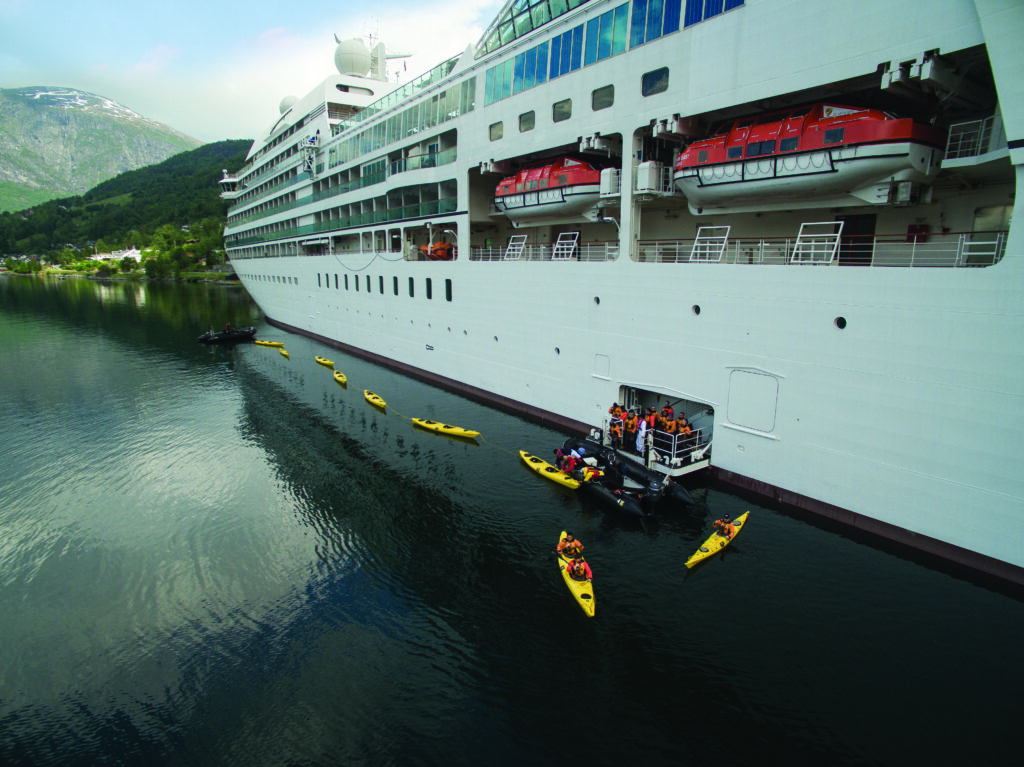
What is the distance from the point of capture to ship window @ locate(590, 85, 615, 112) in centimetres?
1731

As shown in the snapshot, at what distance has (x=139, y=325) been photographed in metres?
53.4

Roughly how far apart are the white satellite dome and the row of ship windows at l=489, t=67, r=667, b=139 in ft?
88.8

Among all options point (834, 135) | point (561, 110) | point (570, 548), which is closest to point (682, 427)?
point (570, 548)

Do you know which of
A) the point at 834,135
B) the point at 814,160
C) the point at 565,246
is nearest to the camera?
the point at 834,135

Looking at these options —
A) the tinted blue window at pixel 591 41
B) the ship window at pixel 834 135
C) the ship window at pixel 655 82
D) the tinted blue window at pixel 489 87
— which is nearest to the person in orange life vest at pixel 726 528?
the ship window at pixel 834 135

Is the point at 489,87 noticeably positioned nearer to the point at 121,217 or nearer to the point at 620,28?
the point at 620,28

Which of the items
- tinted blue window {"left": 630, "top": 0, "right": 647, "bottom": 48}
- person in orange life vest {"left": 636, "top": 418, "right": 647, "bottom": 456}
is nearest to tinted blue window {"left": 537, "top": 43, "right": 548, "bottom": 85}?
tinted blue window {"left": 630, "top": 0, "right": 647, "bottom": 48}

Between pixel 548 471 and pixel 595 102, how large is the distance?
12507mm

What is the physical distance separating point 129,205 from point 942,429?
21345cm

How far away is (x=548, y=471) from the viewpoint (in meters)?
17.0

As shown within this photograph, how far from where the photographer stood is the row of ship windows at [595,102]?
15.8m

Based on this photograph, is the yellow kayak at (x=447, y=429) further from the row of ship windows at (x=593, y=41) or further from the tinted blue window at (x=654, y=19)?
the tinted blue window at (x=654, y=19)

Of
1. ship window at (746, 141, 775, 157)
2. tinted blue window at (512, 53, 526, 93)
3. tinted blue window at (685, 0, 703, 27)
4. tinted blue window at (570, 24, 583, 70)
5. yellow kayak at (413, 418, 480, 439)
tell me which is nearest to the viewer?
ship window at (746, 141, 775, 157)

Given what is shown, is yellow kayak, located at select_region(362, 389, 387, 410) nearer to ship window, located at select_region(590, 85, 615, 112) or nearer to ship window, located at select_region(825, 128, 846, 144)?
ship window, located at select_region(590, 85, 615, 112)
